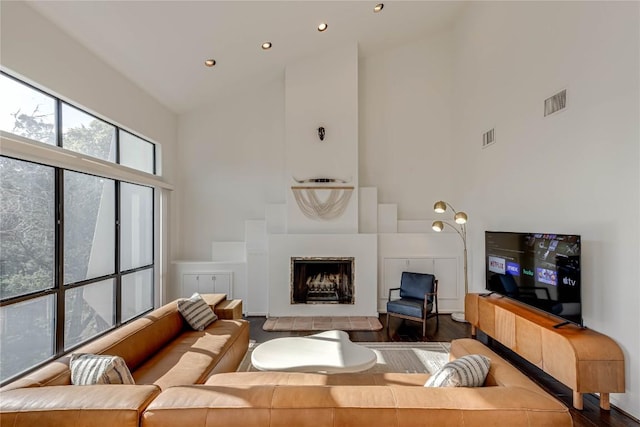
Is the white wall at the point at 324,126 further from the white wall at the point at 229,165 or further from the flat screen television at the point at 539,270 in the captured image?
the flat screen television at the point at 539,270

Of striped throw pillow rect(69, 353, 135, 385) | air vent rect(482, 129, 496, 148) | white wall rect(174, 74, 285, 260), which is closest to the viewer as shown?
striped throw pillow rect(69, 353, 135, 385)

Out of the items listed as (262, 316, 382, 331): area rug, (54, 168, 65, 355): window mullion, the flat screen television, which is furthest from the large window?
the flat screen television

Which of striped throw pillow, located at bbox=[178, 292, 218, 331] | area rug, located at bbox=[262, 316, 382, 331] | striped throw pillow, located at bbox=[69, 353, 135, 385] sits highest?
striped throw pillow, located at bbox=[69, 353, 135, 385]

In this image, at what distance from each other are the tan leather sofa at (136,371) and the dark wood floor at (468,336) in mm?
1193

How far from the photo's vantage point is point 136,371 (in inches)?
93.7

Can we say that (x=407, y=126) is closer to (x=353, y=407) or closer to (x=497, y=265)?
(x=497, y=265)

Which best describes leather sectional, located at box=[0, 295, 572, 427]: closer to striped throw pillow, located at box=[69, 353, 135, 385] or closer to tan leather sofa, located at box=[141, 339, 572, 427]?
tan leather sofa, located at box=[141, 339, 572, 427]

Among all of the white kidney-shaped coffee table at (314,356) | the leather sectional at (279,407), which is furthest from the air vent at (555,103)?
the white kidney-shaped coffee table at (314,356)

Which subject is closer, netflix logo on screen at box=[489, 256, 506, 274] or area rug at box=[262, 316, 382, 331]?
netflix logo on screen at box=[489, 256, 506, 274]

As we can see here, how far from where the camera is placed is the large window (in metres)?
2.81

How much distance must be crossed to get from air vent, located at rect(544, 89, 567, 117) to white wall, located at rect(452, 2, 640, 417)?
62mm

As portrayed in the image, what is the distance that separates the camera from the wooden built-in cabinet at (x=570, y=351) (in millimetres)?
2463

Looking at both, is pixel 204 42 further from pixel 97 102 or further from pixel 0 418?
pixel 0 418

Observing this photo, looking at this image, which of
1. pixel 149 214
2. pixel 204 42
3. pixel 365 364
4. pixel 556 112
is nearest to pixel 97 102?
pixel 204 42
